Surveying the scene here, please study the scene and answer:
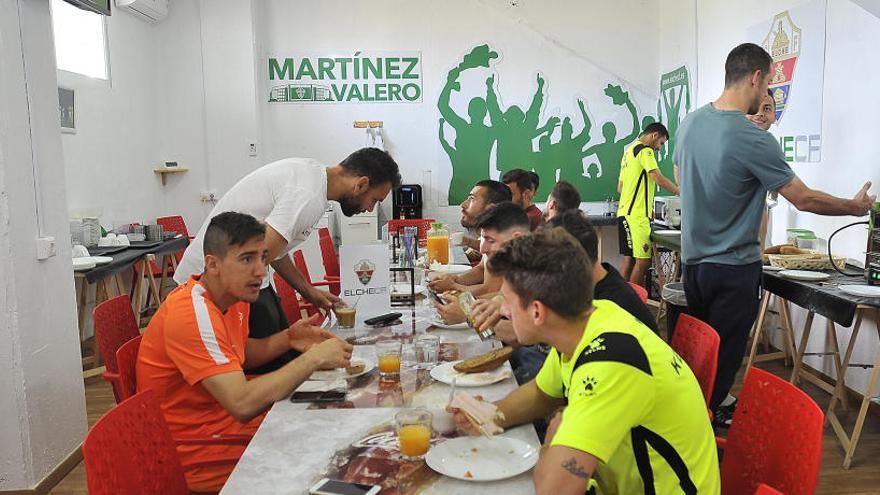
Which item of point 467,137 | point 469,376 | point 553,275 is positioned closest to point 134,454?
point 469,376

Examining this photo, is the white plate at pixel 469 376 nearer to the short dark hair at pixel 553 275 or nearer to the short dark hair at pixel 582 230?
the short dark hair at pixel 582 230

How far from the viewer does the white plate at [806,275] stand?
12.3 ft

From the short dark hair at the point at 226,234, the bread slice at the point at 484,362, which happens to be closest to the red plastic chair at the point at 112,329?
the short dark hair at the point at 226,234

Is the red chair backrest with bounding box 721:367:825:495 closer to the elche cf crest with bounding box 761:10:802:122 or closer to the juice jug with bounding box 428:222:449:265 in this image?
the juice jug with bounding box 428:222:449:265

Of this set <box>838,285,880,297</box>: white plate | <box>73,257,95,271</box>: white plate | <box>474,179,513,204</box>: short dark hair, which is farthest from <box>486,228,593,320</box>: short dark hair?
<box>73,257,95,271</box>: white plate

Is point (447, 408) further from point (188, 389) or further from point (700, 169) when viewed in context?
point (700, 169)

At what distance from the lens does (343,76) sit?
327 inches

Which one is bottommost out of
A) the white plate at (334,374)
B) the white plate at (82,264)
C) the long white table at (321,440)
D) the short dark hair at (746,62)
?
the long white table at (321,440)

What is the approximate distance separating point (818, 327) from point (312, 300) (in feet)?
11.7

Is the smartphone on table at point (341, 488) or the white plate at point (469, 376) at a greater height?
the white plate at point (469, 376)

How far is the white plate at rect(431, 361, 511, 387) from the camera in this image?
7.00ft

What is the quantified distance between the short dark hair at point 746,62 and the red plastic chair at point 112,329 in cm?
293

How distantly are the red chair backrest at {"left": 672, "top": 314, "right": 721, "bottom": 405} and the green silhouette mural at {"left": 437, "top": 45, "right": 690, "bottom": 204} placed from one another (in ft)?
19.5

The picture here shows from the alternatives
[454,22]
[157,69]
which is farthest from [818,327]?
[157,69]
